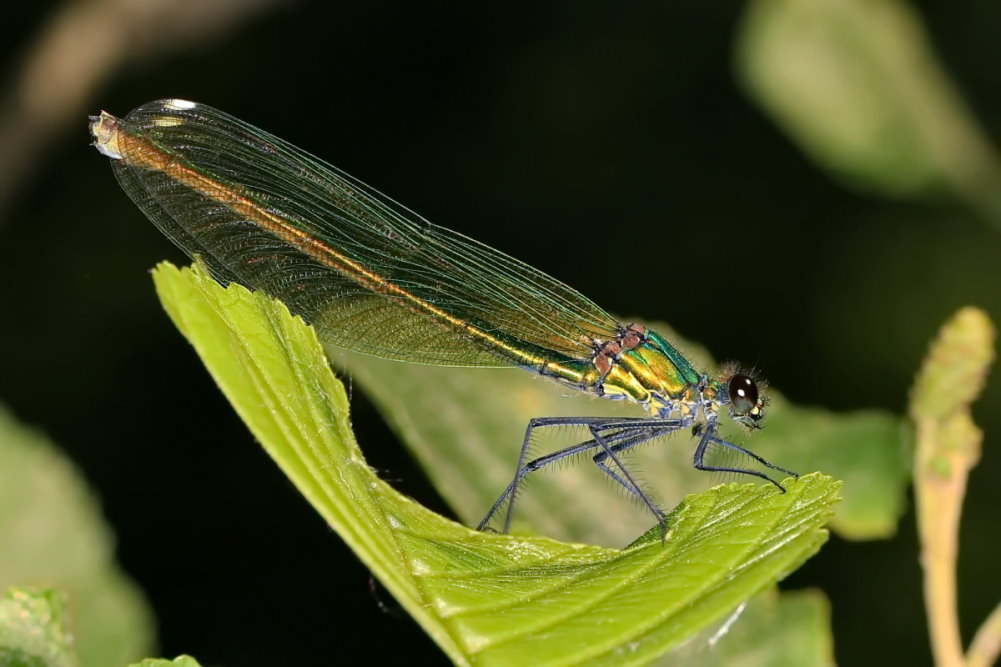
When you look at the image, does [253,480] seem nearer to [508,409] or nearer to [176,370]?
[176,370]

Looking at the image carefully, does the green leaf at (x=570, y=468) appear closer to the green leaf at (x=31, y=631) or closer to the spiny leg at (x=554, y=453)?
the spiny leg at (x=554, y=453)

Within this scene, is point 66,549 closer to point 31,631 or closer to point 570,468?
point 31,631

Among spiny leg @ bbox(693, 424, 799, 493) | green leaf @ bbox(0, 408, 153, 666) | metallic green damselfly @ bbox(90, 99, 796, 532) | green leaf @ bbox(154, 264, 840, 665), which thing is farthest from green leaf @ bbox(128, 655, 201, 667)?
spiny leg @ bbox(693, 424, 799, 493)

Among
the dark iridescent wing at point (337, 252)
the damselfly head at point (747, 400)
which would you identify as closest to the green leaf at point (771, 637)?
the damselfly head at point (747, 400)

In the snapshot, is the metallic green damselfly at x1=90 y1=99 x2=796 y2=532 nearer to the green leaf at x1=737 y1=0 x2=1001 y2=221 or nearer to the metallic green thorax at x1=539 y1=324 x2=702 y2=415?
the metallic green thorax at x1=539 y1=324 x2=702 y2=415

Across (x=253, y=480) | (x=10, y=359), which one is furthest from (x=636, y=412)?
(x=10, y=359)

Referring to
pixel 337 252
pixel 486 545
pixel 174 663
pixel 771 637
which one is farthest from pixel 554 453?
pixel 174 663

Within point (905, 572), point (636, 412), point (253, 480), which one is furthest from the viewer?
point (253, 480)
